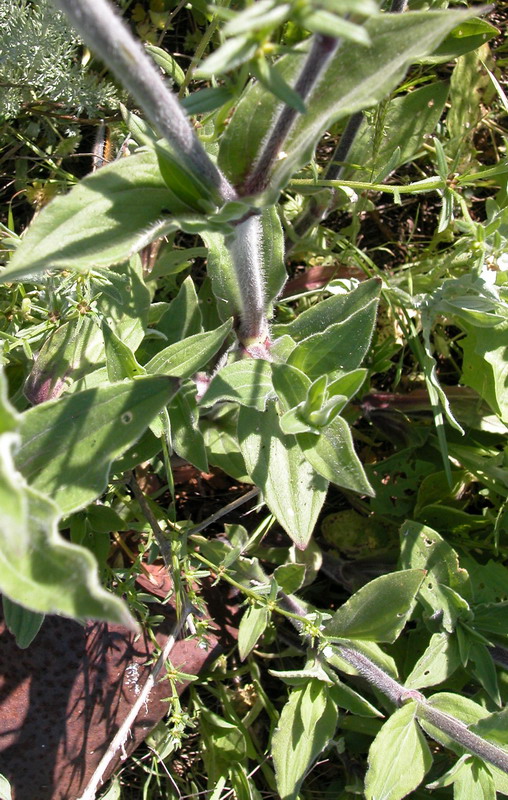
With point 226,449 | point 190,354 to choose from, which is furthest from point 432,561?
point 190,354

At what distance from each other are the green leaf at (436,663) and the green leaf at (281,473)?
2.98 feet

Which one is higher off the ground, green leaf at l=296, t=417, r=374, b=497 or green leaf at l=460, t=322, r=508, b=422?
green leaf at l=296, t=417, r=374, b=497

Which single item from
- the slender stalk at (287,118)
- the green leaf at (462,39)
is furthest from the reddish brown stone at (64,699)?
the green leaf at (462,39)

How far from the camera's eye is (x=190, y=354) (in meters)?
2.13

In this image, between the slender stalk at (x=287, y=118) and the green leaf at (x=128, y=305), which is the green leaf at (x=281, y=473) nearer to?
the green leaf at (x=128, y=305)

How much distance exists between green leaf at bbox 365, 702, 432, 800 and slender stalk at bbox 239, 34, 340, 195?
74.3 inches

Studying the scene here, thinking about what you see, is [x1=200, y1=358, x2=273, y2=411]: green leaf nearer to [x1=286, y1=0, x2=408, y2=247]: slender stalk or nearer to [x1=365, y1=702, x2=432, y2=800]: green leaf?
[x1=286, y1=0, x2=408, y2=247]: slender stalk

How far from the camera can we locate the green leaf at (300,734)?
8.68ft

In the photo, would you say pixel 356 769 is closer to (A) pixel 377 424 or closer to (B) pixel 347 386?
(A) pixel 377 424

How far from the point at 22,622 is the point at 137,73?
62.7 inches

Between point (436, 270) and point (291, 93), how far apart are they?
6.10 ft

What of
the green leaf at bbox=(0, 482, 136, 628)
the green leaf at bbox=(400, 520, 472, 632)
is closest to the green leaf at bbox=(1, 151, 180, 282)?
the green leaf at bbox=(0, 482, 136, 628)

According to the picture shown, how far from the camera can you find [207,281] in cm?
308

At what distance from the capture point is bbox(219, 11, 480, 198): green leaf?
1427mm
